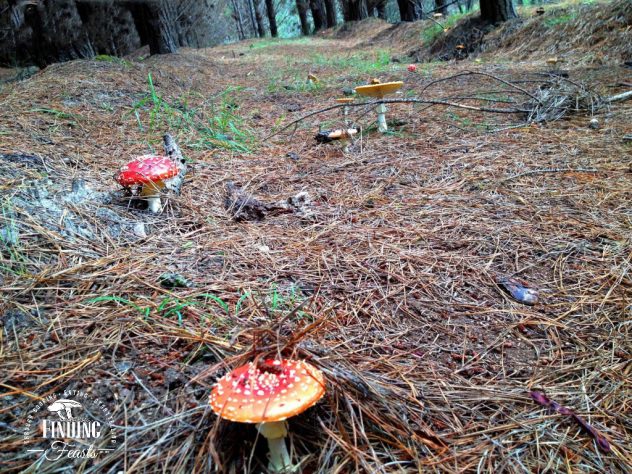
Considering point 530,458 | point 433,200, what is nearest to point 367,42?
point 433,200

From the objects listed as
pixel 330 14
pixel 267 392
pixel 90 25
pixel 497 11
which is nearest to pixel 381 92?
pixel 267 392

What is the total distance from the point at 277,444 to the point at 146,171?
178 centimetres

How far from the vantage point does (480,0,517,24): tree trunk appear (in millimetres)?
8547

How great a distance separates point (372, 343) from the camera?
1.58m

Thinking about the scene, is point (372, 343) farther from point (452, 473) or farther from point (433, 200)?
point (433, 200)

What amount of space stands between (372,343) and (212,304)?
0.66 m

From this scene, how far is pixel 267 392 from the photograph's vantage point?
1.06 m

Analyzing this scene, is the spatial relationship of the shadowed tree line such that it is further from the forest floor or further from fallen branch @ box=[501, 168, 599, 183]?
the forest floor

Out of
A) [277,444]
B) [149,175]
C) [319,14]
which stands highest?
[319,14]

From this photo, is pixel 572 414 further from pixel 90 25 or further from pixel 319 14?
pixel 319 14

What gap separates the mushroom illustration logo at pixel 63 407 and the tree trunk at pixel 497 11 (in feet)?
32.3

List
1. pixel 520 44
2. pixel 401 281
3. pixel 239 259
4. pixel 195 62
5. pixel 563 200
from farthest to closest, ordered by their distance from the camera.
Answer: pixel 195 62 < pixel 520 44 < pixel 563 200 < pixel 239 259 < pixel 401 281

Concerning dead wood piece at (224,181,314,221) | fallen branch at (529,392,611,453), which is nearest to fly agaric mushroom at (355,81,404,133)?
dead wood piece at (224,181,314,221)

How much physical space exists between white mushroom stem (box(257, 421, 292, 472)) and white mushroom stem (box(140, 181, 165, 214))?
1.73 meters
